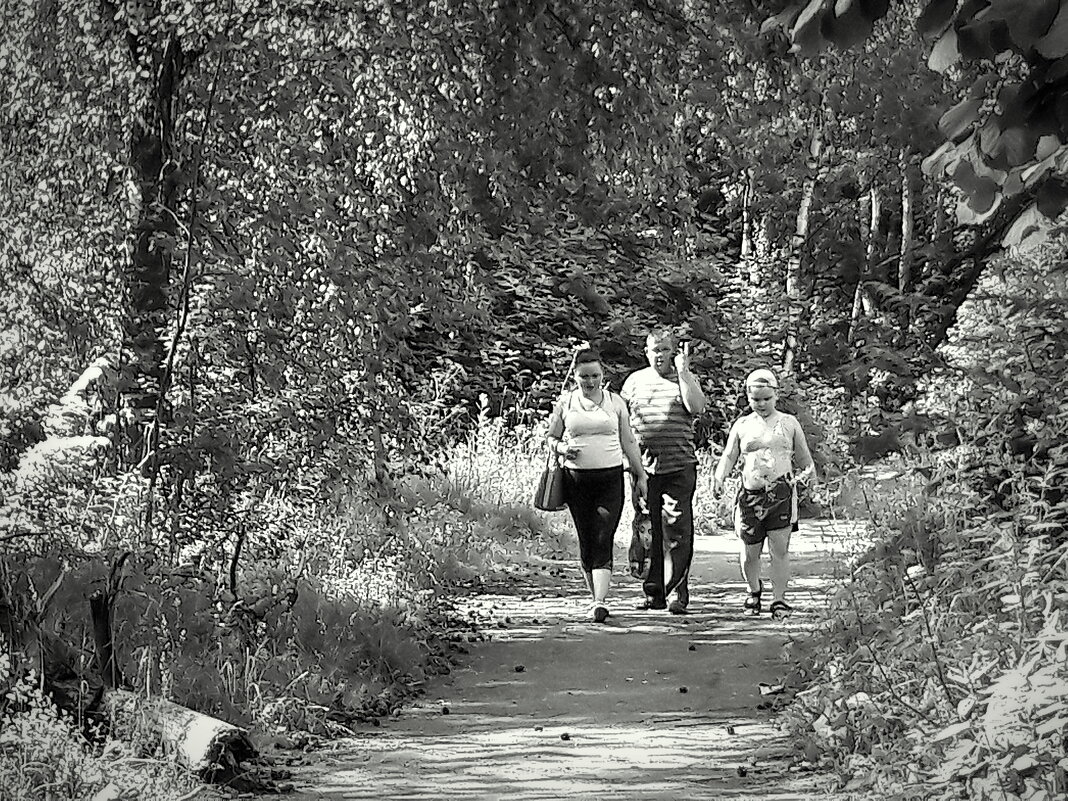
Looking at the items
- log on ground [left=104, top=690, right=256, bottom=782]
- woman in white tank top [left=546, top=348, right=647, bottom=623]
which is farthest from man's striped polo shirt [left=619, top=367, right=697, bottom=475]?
log on ground [left=104, top=690, right=256, bottom=782]

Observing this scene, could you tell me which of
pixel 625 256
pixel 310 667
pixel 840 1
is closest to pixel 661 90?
pixel 310 667

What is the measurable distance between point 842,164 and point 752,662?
15672mm

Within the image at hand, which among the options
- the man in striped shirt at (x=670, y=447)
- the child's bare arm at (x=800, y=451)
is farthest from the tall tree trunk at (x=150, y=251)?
the child's bare arm at (x=800, y=451)

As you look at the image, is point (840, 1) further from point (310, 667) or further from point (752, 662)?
point (752, 662)

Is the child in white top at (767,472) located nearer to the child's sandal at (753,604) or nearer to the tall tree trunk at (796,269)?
the child's sandal at (753,604)

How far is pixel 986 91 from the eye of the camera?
4297mm

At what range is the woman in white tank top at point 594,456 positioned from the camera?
10695mm

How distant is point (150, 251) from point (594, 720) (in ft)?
10.8

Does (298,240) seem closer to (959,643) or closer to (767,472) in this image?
(959,643)

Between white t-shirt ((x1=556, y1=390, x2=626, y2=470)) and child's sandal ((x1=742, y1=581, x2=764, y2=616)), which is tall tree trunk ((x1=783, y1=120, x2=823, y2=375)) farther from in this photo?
white t-shirt ((x1=556, y1=390, x2=626, y2=470))

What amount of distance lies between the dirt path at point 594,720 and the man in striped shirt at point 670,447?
54 cm

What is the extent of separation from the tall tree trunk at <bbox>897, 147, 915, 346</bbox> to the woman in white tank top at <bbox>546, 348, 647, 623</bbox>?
464 inches

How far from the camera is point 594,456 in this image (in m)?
10.7

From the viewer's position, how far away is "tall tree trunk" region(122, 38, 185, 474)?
741cm
